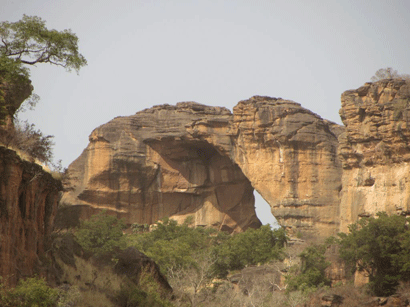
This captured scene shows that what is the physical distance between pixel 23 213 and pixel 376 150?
24025 millimetres

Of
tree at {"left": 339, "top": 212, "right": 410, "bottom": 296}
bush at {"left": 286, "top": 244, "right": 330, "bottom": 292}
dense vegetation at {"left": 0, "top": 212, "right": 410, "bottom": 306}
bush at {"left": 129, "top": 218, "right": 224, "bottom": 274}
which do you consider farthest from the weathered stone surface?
tree at {"left": 339, "top": 212, "right": 410, "bottom": 296}

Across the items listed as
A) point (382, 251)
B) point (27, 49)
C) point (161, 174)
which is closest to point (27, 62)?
point (27, 49)

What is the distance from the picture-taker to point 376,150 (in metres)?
42.2

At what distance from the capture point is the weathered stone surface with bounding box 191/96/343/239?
49.2m

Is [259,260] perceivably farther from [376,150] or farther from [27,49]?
[27,49]

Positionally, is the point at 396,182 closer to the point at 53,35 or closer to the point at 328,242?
the point at 328,242

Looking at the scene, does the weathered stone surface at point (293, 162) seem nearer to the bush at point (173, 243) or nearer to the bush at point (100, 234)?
the bush at point (173, 243)

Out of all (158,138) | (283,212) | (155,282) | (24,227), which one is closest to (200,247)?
(283,212)

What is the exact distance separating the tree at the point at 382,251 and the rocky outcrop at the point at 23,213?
18011 millimetres

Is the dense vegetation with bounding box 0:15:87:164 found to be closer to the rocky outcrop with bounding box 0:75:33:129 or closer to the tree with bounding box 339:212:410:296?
the rocky outcrop with bounding box 0:75:33:129

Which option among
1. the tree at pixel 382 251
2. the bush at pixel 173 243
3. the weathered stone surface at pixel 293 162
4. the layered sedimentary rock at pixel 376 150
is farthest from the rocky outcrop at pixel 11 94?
the weathered stone surface at pixel 293 162

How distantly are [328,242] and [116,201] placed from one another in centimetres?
1689

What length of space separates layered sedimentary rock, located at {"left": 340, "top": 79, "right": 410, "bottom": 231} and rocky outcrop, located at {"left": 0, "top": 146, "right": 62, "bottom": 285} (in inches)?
840

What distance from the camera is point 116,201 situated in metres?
56.5
